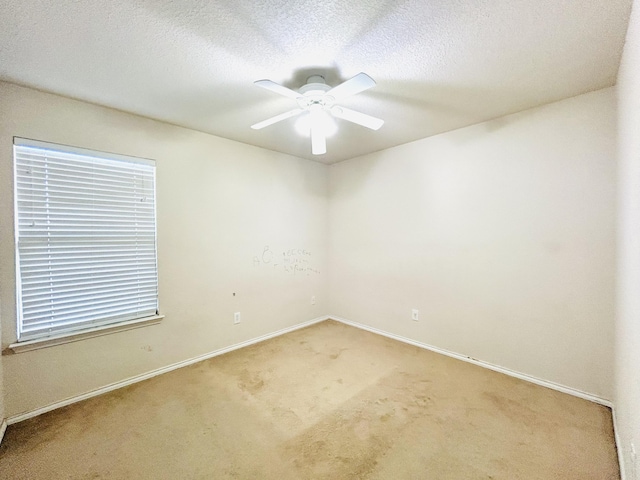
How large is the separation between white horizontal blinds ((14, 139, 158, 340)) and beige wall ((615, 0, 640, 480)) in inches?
127

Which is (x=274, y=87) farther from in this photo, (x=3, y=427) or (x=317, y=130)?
(x=3, y=427)

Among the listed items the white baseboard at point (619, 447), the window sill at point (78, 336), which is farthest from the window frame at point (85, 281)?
the white baseboard at point (619, 447)

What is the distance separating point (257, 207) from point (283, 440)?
92.1 inches

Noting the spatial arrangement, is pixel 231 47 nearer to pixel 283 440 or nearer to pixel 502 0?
pixel 502 0

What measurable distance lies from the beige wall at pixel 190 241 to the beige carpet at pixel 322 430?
0.90 ft

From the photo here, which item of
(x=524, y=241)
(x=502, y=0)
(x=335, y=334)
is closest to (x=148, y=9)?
(x=502, y=0)

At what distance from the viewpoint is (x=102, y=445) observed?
162 cm

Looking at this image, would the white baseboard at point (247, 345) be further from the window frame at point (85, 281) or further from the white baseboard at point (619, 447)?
the window frame at point (85, 281)

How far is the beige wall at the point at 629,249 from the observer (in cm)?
115

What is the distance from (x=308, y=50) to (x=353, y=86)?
0.33 meters

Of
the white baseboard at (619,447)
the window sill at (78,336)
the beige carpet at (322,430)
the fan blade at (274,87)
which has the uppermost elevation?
the fan blade at (274,87)

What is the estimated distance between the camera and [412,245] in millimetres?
3090

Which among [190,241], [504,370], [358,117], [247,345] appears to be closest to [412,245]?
[504,370]

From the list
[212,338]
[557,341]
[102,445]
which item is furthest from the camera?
[212,338]
